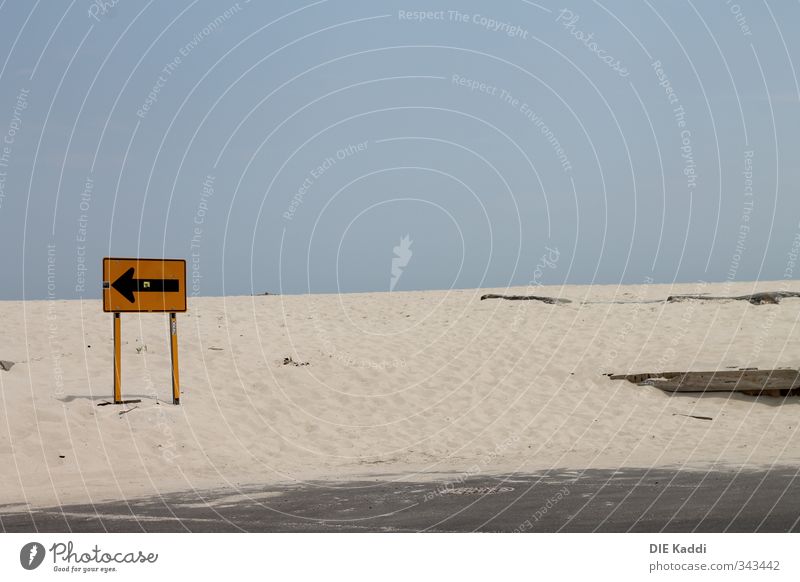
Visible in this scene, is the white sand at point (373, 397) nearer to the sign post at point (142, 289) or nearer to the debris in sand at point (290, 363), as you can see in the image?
the debris in sand at point (290, 363)

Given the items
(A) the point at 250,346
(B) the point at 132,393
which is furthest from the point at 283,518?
(A) the point at 250,346

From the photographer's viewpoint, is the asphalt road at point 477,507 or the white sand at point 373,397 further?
the white sand at point 373,397

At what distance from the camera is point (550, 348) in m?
18.1

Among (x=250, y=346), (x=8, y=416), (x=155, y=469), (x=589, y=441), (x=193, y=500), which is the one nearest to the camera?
(x=193, y=500)

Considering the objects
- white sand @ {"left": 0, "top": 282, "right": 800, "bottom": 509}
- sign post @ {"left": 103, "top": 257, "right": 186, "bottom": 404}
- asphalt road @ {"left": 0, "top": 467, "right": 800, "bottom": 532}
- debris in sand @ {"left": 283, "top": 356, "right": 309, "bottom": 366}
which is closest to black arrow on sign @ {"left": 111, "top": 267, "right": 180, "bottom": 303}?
sign post @ {"left": 103, "top": 257, "right": 186, "bottom": 404}

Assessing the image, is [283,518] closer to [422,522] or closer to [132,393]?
[422,522]

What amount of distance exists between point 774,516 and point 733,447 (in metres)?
5.24

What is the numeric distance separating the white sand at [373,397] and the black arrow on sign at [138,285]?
1.49m

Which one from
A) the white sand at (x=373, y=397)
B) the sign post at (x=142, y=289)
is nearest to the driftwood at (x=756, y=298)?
the white sand at (x=373, y=397)

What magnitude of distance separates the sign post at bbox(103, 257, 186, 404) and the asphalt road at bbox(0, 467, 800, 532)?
4048mm

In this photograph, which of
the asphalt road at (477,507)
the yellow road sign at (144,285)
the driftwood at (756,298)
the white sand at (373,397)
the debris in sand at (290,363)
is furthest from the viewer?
the driftwood at (756,298)

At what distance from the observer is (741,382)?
15438 mm

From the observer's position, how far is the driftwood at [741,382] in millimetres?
15281

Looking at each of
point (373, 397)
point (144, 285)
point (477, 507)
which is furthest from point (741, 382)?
point (144, 285)
